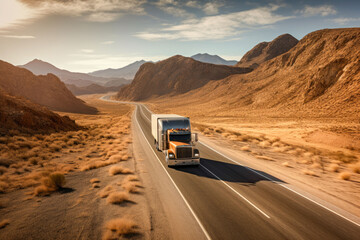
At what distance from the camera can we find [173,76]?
130 m

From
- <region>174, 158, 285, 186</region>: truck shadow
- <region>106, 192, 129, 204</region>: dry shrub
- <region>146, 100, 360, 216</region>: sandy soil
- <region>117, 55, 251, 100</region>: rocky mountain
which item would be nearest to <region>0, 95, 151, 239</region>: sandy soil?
<region>106, 192, 129, 204</region>: dry shrub

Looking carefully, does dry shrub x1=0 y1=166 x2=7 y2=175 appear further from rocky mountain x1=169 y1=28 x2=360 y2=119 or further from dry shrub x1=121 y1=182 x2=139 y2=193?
rocky mountain x1=169 y1=28 x2=360 y2=119

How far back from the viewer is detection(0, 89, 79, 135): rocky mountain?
21641 mm

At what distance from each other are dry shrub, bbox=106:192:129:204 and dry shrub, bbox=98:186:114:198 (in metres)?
0.43

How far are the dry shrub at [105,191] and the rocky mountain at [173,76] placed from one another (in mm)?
106470

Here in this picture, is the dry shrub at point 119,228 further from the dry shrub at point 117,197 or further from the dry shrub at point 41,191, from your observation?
the dry shrub at point 41,191

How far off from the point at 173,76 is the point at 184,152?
121359 mm

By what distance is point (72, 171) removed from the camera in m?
13.4

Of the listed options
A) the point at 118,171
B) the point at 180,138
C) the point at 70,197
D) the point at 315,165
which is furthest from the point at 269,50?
the point at 70,197

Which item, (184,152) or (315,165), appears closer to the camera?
(184,152)

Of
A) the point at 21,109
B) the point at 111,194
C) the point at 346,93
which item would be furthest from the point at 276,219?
the point at 346,93

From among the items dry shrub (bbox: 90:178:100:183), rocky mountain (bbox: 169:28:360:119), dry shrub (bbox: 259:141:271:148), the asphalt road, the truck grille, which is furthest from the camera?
rocky mountain (bbox: 169:28:360:119)

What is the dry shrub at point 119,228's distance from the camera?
6.90m

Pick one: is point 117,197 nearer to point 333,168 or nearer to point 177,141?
point 177,141
